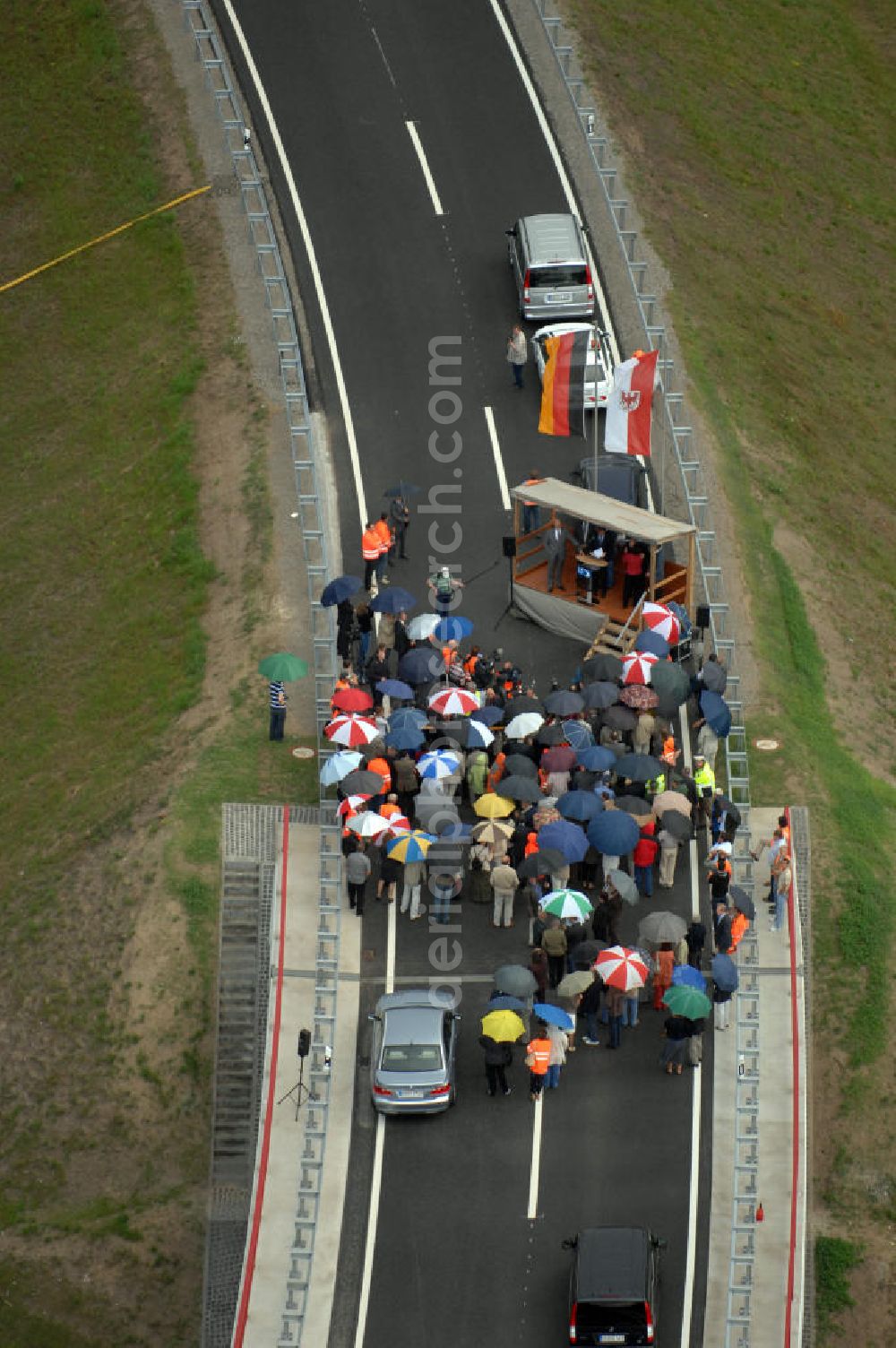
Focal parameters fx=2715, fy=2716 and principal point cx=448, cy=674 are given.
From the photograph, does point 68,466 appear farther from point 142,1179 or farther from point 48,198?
point 142,1179

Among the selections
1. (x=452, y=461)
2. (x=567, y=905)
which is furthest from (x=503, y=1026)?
(x=452, y=461)

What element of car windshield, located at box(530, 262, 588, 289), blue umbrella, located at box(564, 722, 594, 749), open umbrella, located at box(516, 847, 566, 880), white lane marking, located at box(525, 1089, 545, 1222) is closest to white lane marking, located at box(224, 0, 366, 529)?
car windshield, located at box(530, 262, 588, 289)

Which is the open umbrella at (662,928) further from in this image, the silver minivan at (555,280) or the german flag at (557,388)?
the silver minivan at (555,280)


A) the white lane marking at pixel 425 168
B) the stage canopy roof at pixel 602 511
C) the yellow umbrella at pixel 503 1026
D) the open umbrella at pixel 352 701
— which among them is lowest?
the yellow umbrella at pixel 503 1026

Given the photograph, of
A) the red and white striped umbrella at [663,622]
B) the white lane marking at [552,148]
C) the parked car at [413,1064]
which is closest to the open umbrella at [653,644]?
the red and white striped umbrella at [663,622]

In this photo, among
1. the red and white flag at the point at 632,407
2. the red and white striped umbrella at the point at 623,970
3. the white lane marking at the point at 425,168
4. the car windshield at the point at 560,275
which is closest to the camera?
the red and white striped umbrella at the point at 623,970

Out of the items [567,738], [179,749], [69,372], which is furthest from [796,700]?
[69,372]
